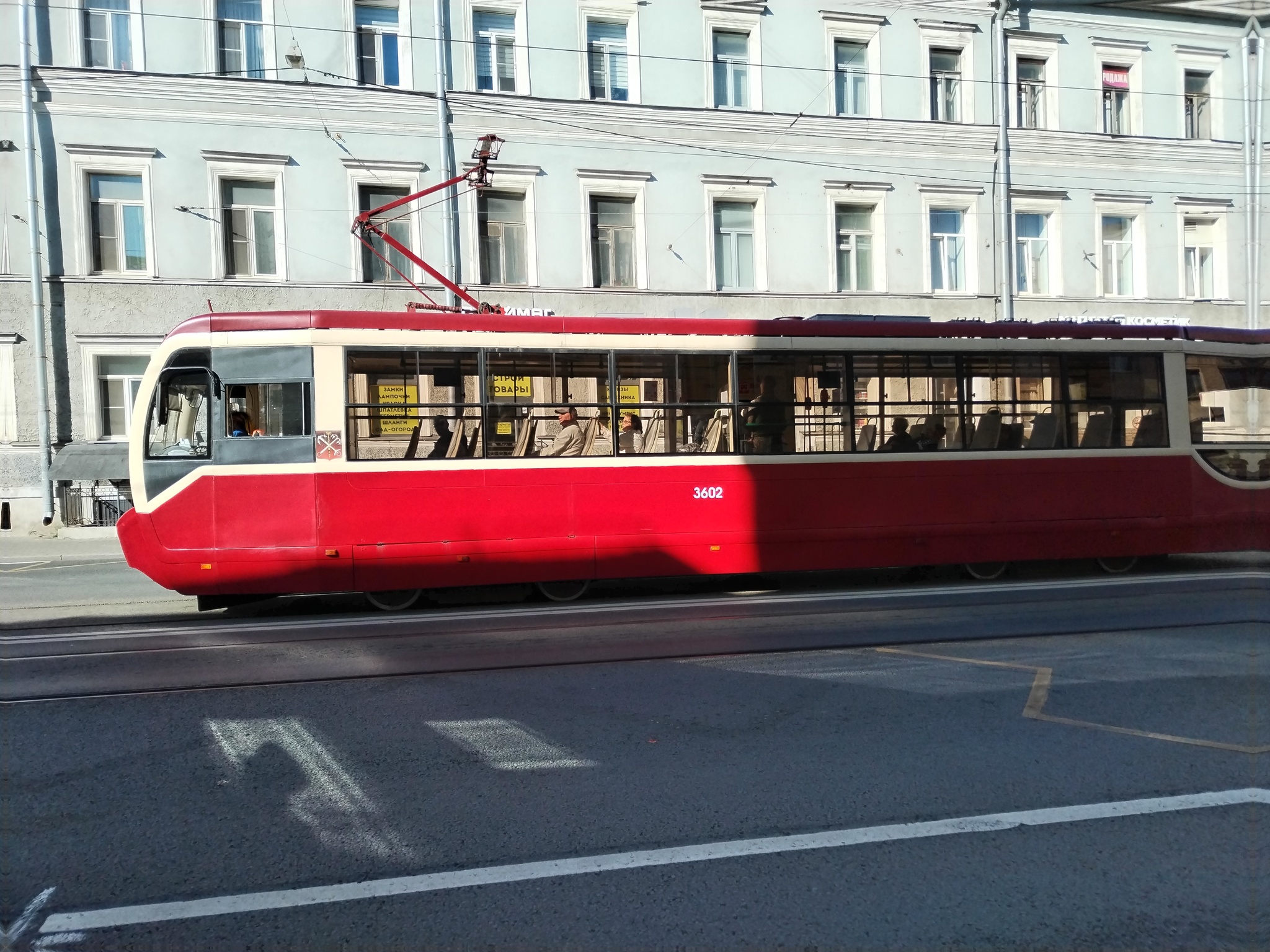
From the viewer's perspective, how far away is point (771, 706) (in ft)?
19.5

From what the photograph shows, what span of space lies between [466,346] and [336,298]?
11.5m

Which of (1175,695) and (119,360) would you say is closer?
(1175,695)

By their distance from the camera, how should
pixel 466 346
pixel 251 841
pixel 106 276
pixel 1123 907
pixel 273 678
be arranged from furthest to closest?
pixel 106 276 → pixel 466 346 → pixel 273 678 → pixel 251 841 → pixel 1123 907

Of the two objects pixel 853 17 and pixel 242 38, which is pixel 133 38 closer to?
pixel 242 38

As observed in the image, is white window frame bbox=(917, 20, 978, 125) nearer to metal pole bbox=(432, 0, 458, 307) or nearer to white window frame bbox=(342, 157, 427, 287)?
metal pole bbox=(432, 0, 458, 307)

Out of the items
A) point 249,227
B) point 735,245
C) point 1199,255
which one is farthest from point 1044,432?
point 1199,255

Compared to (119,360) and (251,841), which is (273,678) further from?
(119,360)

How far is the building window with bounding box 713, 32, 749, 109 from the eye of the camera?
22.4 meters

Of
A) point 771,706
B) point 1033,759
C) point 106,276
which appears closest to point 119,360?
point 106,276

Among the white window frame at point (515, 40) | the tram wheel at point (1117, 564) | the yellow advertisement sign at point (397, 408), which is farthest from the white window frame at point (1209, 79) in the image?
the yellow advertisement sign at point (397, 408)

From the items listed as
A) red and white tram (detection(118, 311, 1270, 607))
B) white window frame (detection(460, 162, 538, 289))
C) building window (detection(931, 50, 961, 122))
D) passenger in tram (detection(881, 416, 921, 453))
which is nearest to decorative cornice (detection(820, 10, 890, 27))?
building window (detection(931, 50, 961, 122))

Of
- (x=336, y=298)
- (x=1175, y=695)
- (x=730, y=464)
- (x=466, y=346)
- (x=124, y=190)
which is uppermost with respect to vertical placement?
(x=124, y=190)

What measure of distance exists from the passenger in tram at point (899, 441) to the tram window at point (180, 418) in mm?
7351

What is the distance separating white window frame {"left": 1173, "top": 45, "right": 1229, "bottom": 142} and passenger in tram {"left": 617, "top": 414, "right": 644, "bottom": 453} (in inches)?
870
